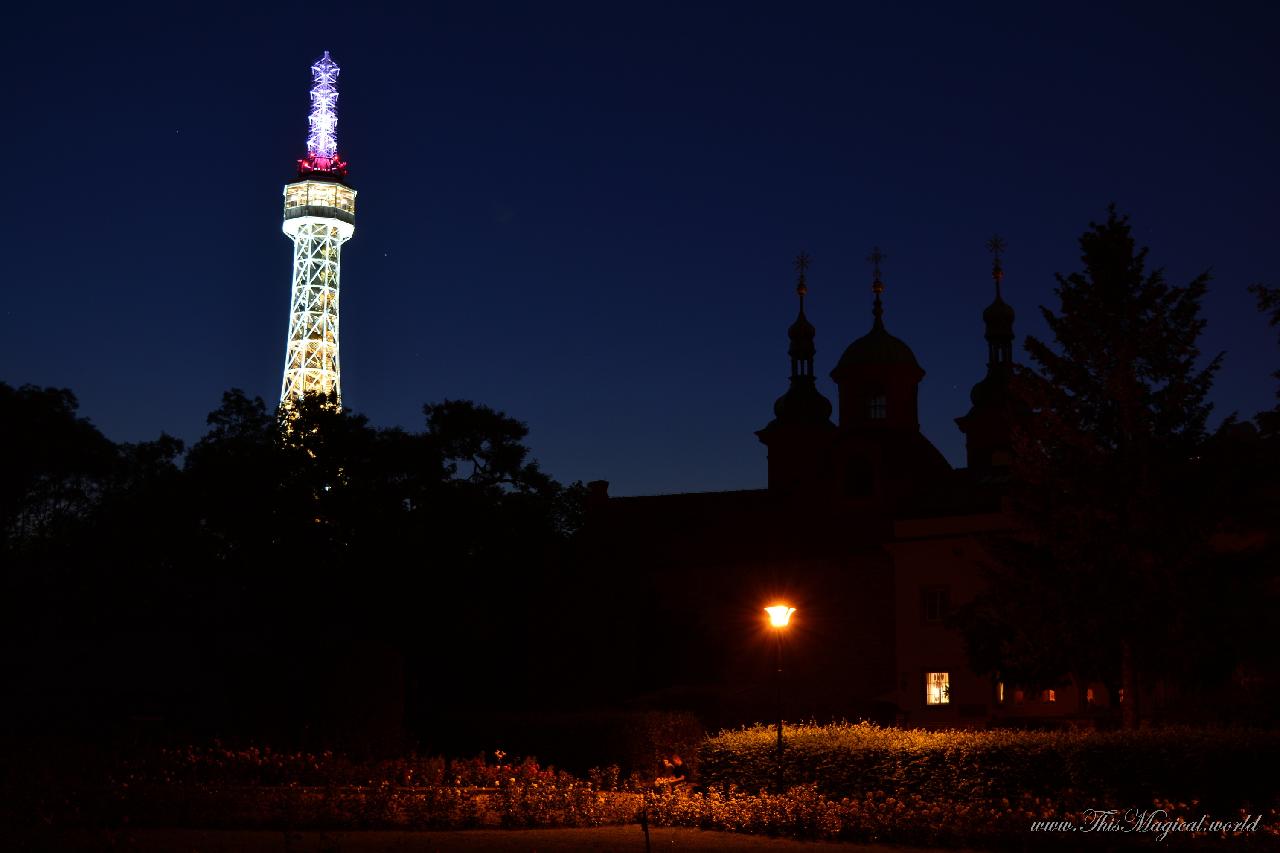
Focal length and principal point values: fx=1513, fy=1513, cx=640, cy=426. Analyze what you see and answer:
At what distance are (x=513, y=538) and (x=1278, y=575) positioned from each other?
21.9 m

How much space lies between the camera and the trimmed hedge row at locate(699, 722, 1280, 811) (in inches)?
795

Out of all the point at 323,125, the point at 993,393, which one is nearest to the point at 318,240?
the point at 323,125

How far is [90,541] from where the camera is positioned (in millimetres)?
52312

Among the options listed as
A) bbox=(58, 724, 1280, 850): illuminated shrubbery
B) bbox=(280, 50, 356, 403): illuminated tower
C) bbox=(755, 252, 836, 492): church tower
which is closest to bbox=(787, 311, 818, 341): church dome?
bbox=(755, 252, 836, 492): church tower

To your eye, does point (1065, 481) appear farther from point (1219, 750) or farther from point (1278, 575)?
point (1219, 750)

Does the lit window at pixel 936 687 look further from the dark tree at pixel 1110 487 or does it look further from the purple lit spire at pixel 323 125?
the purple lit spire at pixel 323 125

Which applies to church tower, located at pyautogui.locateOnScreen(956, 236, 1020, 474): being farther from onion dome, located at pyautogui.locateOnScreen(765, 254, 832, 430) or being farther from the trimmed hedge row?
the trimmed hedge row

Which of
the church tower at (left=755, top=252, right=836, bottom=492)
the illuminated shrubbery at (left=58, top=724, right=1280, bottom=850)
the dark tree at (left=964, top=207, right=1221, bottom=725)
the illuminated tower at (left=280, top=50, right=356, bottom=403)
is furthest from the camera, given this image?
the illuminated tower at (left=280, top=50, right=356, bottom=403)

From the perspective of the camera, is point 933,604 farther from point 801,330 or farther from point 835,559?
point 801,330

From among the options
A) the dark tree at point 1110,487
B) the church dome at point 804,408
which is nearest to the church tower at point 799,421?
the church dome at point 804,408

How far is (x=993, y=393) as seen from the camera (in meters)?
66.4

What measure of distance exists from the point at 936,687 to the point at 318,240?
5209 cm

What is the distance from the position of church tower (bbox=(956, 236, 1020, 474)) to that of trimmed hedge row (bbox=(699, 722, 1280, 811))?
1617 inches

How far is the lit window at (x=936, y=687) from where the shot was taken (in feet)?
148
